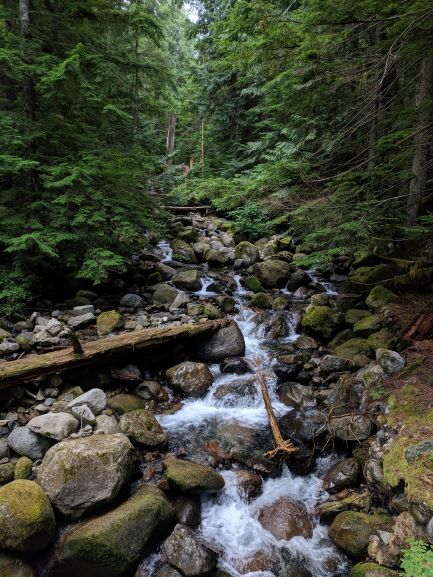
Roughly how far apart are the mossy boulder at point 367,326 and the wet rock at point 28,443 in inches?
252

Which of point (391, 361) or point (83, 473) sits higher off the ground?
point (391, 361)

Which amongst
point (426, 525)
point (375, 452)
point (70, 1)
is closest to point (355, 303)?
point (375, 452)

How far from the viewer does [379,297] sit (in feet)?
27.9

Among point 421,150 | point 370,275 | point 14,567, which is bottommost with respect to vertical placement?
point 14,567

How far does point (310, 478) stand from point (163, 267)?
821 centimetres

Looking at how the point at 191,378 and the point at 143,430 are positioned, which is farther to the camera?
the point at 191,378

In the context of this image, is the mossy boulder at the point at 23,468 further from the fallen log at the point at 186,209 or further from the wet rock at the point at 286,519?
the fallen log at the point at 186,209

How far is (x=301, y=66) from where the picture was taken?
22.2ft

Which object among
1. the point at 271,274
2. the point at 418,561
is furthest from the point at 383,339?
the point at 271,274

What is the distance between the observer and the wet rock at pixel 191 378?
6.78 meters

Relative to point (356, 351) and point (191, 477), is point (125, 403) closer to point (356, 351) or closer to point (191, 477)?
point (191, 477)

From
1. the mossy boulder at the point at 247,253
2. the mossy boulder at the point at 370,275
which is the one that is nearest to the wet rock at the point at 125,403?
the mossy boulder at the point at 370,275

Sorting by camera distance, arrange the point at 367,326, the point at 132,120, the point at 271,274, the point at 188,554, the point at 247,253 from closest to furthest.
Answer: the point at 188,554 → the point at 367,326 → the point at 132,120 → the point at 271,274 → the point at 247,253

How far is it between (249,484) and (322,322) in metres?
4.64
